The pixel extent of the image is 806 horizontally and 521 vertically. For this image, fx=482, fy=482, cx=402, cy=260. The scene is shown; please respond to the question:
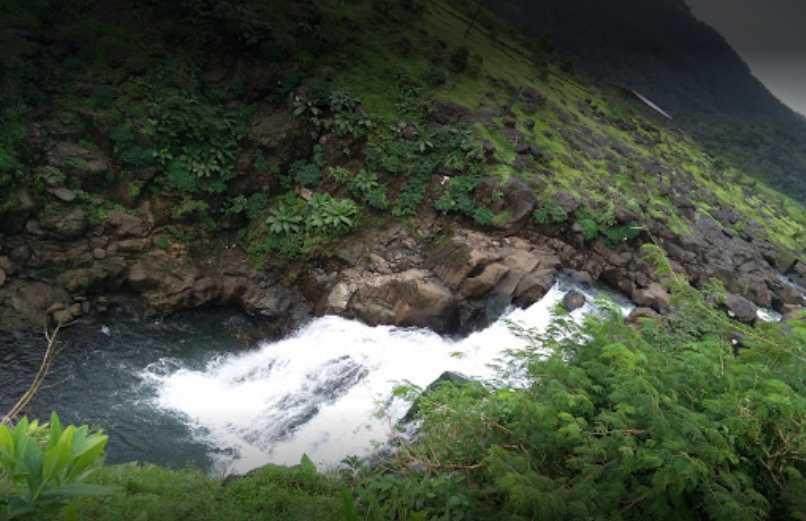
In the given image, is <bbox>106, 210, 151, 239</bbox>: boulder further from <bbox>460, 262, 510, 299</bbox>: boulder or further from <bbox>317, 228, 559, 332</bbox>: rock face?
<bbox>460, 262, 510, 299</bbox>: boulder

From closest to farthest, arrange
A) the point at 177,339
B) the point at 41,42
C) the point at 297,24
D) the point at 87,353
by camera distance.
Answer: the point at 87,353 < the point at 177,339 < the point at 41,42 < the point at 297,24

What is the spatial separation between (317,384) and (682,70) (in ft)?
271

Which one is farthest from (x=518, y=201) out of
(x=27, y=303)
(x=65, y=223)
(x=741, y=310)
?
(x=27, y=303)

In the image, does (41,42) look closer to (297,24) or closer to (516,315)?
(297,24)

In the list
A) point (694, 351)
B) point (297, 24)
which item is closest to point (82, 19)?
point (297, 24)

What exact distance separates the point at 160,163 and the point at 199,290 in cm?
413

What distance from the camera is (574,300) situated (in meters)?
13.4

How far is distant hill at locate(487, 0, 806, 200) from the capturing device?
4988cm

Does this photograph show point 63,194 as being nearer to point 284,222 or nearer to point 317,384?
point 284,222

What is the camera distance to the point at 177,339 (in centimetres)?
1271

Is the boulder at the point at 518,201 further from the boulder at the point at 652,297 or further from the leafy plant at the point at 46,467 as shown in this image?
the leafy plant at the point at 46,467

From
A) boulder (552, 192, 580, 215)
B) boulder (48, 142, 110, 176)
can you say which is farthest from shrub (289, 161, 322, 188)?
boulder (552, 192, 580, 215)

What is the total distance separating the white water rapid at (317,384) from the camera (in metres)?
9.77

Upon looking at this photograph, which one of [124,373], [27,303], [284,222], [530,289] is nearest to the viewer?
[124,373]
